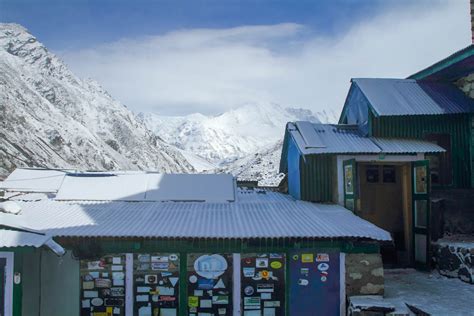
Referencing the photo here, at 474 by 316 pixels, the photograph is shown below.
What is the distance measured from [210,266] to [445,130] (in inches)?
368

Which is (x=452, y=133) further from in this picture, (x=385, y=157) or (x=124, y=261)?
(x=124, y=261)

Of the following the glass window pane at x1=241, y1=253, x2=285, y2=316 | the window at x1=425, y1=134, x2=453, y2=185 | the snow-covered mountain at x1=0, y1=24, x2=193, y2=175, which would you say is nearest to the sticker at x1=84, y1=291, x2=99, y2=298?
the glass window pane at x1=241, y1=253, x2=285, y2=316

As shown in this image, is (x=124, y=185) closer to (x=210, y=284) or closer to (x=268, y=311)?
(x=210, y=284)

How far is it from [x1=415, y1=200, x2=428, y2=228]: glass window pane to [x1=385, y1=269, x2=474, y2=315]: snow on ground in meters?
1.43

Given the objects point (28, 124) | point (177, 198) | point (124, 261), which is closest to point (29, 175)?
point (177, 198)

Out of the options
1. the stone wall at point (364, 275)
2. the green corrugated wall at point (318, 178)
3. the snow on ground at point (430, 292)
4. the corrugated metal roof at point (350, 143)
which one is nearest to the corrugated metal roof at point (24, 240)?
the stone wall at point (364, 275)

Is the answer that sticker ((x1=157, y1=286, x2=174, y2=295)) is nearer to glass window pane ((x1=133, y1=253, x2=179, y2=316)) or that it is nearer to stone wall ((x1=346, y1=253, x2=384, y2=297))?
glass window pane ((x1=133, y1=253, x2=179, y2=316))

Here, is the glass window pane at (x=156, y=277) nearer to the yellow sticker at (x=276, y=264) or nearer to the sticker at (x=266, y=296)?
the sticker at (x=266, y=296)

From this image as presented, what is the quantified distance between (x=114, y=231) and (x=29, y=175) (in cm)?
724

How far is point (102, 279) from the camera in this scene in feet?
35.4

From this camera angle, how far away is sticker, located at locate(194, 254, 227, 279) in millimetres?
10781

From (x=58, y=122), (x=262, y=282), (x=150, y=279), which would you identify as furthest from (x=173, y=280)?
(x=58, y=122)

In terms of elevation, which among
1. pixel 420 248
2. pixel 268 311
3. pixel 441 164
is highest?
pixel 441 164

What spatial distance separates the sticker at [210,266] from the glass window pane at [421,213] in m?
6.40
